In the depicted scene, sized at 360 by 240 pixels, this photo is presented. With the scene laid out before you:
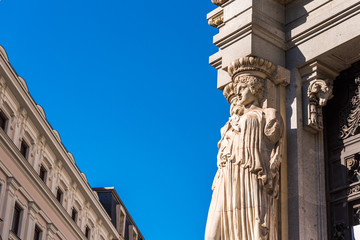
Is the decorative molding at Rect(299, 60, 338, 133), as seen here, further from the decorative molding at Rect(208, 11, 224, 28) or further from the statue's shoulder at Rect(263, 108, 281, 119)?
the decorative molding at Rect(208, 11, 224, 28)

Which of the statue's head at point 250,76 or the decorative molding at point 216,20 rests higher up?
the decorative molding at point 216,20

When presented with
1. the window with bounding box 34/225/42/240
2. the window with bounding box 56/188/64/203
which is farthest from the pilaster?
the window with bounding box 56/188/64/203

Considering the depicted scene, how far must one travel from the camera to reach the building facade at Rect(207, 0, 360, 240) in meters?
10.4

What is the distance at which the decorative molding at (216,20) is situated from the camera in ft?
41.2

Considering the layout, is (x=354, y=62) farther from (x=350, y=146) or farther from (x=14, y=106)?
(x=14, y=106)

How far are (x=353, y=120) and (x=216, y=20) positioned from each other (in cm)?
308

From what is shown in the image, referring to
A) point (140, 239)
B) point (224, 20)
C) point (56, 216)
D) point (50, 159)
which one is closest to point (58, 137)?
point (50, 159)

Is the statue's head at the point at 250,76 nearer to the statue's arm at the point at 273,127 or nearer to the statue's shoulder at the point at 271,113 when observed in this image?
the statue's shoulder at the point at 271,113

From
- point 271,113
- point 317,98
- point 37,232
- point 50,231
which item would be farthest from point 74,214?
point 271,113

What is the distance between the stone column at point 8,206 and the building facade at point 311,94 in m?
29.7

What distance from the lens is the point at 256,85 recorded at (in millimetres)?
10922

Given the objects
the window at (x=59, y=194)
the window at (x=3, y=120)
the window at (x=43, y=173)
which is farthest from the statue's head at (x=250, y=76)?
the window at (x=59, y=194)

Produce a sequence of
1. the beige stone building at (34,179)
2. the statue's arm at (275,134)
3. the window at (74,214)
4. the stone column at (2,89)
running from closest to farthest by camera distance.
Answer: the statue's arm at (275,134) → the stone column at (2,89) → the beige stone building at (34,179) → the window at (74,214)

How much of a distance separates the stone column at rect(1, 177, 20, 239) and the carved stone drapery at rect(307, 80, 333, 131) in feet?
101
